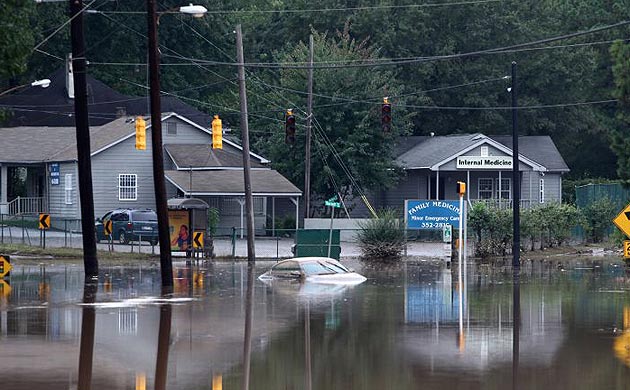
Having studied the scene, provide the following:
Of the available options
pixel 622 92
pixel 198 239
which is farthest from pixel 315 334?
pixel 198 239

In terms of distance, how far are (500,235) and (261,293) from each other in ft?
68.8

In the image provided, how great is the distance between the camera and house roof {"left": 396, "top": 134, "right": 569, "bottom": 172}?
232 feet

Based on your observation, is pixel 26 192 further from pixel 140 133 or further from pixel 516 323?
pixel 516 323

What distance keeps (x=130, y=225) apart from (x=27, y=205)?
46.7 feet

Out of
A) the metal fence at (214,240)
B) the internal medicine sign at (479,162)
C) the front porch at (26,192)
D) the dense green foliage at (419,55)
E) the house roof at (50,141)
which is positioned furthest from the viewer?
the dense green foliage at (419,55)

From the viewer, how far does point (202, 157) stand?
6469 cm

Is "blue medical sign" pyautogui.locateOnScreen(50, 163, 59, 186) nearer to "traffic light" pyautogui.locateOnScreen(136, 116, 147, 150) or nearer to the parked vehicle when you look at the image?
the parked vehicle

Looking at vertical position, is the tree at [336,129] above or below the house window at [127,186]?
above

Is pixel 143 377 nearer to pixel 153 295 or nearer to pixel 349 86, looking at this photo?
pixel 153 295

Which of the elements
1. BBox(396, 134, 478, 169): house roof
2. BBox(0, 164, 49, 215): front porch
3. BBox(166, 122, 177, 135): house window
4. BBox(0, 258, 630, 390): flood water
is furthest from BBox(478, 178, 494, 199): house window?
BBox(0, 258, 630, 390): flood water

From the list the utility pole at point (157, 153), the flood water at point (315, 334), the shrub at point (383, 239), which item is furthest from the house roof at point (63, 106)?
the utility pole at point (157, 153)

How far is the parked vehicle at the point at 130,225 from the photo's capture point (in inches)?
2210

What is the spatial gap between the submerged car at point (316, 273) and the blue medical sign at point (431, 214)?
15.1m

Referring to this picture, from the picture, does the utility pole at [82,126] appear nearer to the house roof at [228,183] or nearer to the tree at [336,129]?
the house roof at [228,183]
